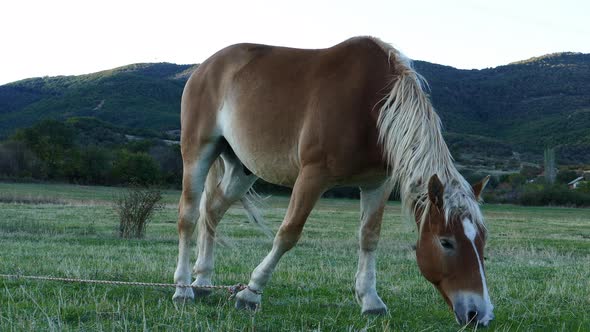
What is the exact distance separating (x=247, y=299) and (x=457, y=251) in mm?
1702

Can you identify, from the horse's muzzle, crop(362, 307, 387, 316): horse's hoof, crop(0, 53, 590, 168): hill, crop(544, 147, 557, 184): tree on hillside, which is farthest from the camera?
crop(0, 53, 590, 168): hill

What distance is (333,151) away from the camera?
457 cm

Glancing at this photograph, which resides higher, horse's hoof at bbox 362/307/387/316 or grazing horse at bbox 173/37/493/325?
grazing horse at bbox 173/37/493/325

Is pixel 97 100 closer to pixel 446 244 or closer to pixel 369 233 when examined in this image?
pixel 369 233

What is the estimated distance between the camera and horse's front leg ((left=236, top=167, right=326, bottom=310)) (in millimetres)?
4629

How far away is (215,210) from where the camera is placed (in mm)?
6309

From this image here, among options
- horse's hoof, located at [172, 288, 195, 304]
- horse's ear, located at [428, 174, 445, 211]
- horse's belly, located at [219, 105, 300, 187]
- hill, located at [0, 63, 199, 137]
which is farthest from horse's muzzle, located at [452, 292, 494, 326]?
hill, located at [0, 63, 199, 137]

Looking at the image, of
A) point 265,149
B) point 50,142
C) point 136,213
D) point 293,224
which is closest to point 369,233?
point 293,224

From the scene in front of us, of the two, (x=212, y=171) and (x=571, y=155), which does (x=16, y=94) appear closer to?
(x=571, y=155)

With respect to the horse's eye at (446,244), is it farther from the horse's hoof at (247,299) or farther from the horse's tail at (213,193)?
the horse's tail at (213,193)

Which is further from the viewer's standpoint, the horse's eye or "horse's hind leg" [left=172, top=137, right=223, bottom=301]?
"horse's hind leg" [left=172, top=137, right=223, bottom=301]

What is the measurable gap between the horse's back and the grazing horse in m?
0.01

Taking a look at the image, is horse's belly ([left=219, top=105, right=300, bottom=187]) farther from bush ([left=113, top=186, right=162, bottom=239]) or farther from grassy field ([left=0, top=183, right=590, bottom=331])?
bush ([left=113, top=186, right=162, bottom=239])

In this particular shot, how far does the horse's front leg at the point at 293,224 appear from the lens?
A: 4629 millimetres
